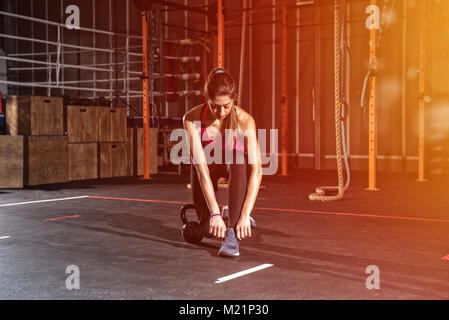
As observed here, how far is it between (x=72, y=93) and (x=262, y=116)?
5840mm

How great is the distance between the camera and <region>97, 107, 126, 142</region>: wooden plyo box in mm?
9016

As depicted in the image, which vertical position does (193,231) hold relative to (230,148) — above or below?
below

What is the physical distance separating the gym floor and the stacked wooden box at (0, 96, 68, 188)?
1134 millimetres

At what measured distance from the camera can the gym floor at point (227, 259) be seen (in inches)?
110

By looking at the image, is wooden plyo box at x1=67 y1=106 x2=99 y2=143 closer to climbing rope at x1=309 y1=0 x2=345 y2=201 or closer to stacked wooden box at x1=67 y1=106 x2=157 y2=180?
stacked wooden box at x1=67 y1=106 x2=157 y2=180

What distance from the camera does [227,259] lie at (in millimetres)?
3461

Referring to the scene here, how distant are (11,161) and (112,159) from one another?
1827mm

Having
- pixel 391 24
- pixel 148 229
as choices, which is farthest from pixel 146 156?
pixel 391 24

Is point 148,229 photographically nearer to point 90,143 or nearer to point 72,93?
point 90,143

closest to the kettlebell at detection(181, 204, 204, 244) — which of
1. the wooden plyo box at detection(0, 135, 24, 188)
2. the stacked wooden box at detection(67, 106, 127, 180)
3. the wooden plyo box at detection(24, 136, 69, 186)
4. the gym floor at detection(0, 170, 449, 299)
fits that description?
the gym floor at detection(0, 170, 449, 299)

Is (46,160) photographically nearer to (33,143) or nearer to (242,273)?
(33,143)

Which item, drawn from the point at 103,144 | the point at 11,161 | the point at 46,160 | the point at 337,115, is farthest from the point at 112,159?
the point at 337,115

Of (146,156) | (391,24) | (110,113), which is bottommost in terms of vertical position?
(146,156)

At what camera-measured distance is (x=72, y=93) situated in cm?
1498
